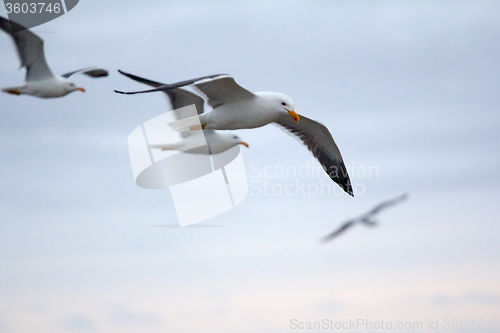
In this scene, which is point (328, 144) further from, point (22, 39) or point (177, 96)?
point (22, 39)

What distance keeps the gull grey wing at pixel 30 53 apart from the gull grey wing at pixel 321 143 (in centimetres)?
370

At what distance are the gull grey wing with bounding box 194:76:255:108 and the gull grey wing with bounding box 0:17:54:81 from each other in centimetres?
317

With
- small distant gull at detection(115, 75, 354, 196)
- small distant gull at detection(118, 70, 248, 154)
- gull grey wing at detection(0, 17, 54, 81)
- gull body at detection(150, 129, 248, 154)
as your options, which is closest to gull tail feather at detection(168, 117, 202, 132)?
small distant gull at detection(115, 75, 354, 196)

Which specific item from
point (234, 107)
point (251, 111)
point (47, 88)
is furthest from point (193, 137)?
point (251, 111)

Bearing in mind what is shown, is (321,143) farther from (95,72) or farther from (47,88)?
(47,88)

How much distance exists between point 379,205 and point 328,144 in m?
2.96

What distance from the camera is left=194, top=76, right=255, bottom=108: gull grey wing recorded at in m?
6.39

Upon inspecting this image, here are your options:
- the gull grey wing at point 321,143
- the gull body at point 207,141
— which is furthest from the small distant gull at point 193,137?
the gull grey wing at point 321,143

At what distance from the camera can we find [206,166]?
33.1 feet

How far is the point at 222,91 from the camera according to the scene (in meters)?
6.58

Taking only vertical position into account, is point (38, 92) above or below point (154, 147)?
above

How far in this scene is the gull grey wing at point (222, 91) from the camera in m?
6.39

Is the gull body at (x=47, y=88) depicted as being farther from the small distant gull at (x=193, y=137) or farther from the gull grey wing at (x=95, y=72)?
the small distant gull at (x=193, y=137)

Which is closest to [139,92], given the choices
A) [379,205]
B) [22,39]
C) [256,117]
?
[256,117]
